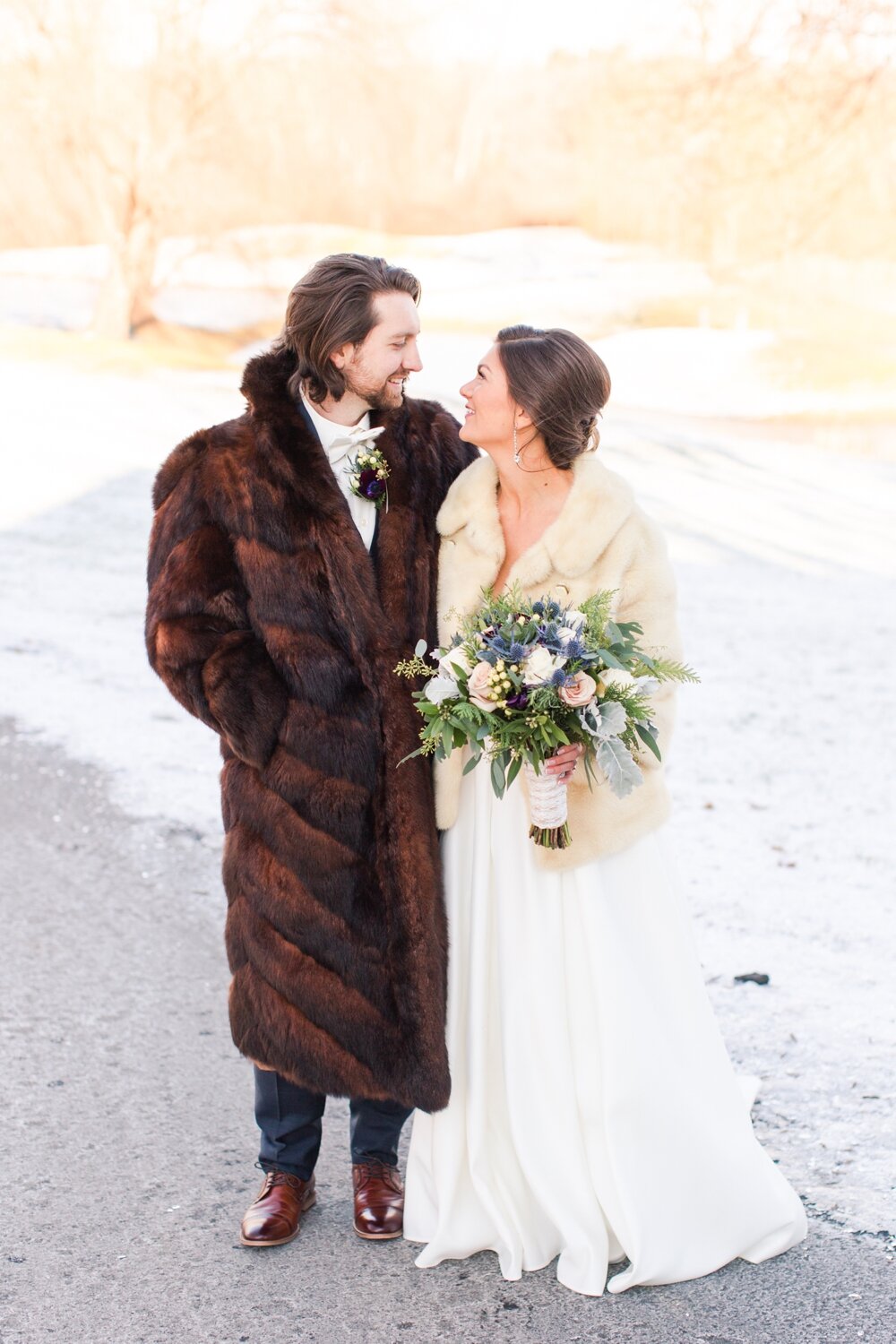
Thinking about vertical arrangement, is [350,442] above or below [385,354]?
below

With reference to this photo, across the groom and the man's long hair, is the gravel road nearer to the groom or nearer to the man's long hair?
the groom

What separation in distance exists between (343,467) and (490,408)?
0.38 metres

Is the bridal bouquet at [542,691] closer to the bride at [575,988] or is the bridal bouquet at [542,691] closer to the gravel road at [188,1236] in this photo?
the bride at [575,988]

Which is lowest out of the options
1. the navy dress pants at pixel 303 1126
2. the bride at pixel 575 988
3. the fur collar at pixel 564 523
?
the navy dress pants at pixel 303 1126

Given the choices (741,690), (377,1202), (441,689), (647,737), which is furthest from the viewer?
(741,690)

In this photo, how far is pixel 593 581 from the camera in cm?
309

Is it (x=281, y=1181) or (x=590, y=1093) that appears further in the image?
(x=281, y=1181)

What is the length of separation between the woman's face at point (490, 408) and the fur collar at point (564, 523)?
0.12 metres

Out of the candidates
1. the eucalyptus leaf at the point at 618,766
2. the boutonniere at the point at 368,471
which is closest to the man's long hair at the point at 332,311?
the boutonniere at the point at 368,471

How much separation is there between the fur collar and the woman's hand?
1.28 feet

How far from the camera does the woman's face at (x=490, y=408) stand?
309 centimetres

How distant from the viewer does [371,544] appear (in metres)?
3.24

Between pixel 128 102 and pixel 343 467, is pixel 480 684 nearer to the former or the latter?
pixel 343 467

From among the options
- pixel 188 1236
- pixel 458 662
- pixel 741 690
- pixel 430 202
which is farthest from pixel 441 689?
pixel 430 202
